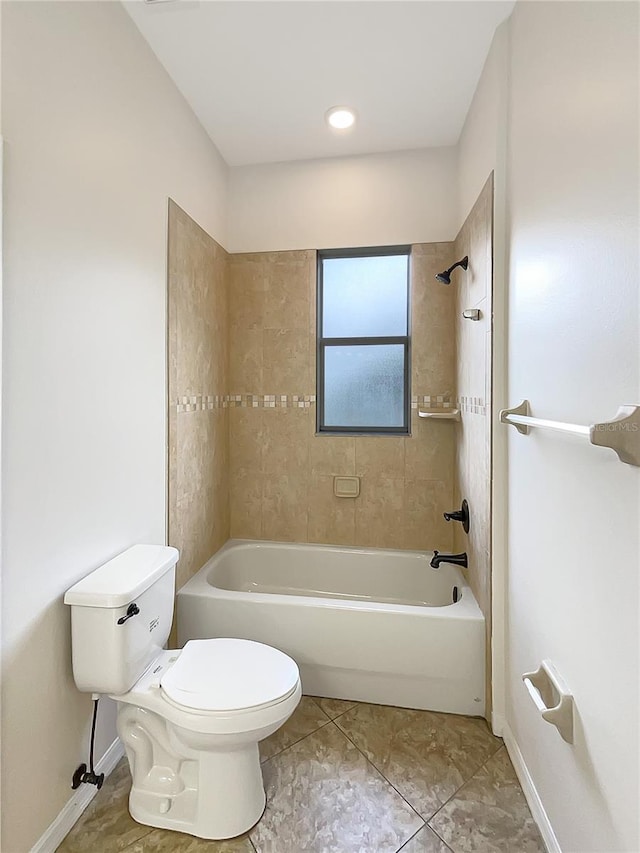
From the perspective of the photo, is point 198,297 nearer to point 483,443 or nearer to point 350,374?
point 350,374

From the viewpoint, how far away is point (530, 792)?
1424 millimetres

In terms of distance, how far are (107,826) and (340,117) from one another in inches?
118

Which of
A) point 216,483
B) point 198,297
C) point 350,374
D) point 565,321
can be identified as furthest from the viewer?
point 350,374

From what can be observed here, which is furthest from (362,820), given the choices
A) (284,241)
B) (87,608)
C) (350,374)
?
(284,241)

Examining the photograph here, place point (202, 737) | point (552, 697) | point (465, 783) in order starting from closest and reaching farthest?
point (552, 697)
point (202, 737)
point (465, 783)

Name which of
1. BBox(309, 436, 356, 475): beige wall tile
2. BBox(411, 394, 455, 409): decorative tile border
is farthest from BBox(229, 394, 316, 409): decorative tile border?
BBox(411, 394, 455, 409): decorative tile border

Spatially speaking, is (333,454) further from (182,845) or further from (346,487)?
(182,845)

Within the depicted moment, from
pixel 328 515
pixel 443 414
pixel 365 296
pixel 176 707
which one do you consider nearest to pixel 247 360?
pixel 365 296

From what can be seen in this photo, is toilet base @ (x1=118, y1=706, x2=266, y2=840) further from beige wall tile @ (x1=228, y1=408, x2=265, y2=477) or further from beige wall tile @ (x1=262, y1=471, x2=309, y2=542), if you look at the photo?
beige wall tile @ (x1=228, y1=408, x2=265, y2=477)

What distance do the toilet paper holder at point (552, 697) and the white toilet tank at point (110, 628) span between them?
45.8 inches

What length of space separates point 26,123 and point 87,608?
1.36 meters

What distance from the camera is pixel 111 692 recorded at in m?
1.34

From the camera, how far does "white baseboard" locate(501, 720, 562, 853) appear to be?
126 cm

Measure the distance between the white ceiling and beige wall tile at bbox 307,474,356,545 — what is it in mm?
1914
